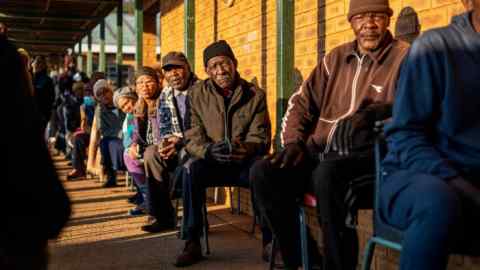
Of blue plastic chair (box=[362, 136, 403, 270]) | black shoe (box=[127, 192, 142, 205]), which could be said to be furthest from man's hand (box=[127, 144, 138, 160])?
blue plastic chair (box=[362, 136, 403, 270])

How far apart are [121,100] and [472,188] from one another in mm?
4818

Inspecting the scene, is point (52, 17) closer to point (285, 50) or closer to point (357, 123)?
point (285, 50)

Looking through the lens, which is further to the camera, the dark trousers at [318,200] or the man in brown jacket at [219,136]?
the man in brown jacket at [219,136]

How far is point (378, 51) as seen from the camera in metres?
3.16

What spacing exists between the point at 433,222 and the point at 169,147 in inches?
119

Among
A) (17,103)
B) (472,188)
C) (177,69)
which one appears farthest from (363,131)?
(177,69)

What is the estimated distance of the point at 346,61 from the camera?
327 cm

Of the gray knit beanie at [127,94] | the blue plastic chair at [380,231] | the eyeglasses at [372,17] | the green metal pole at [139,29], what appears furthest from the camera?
the green metal pole at [139,29]

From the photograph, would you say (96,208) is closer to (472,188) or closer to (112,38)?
(472,188)

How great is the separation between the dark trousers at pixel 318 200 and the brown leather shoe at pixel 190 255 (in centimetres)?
94

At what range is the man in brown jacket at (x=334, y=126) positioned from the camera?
9.47 ft

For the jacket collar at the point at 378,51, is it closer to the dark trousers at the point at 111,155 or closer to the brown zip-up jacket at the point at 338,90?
the brown zip-up jacket at the point at 338,90

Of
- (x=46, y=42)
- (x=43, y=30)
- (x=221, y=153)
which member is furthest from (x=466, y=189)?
A: (x=46, y=42)

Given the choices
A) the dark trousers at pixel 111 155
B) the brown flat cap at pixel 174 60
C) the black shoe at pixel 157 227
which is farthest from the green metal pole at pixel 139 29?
the black shoe at pixel 157 227
